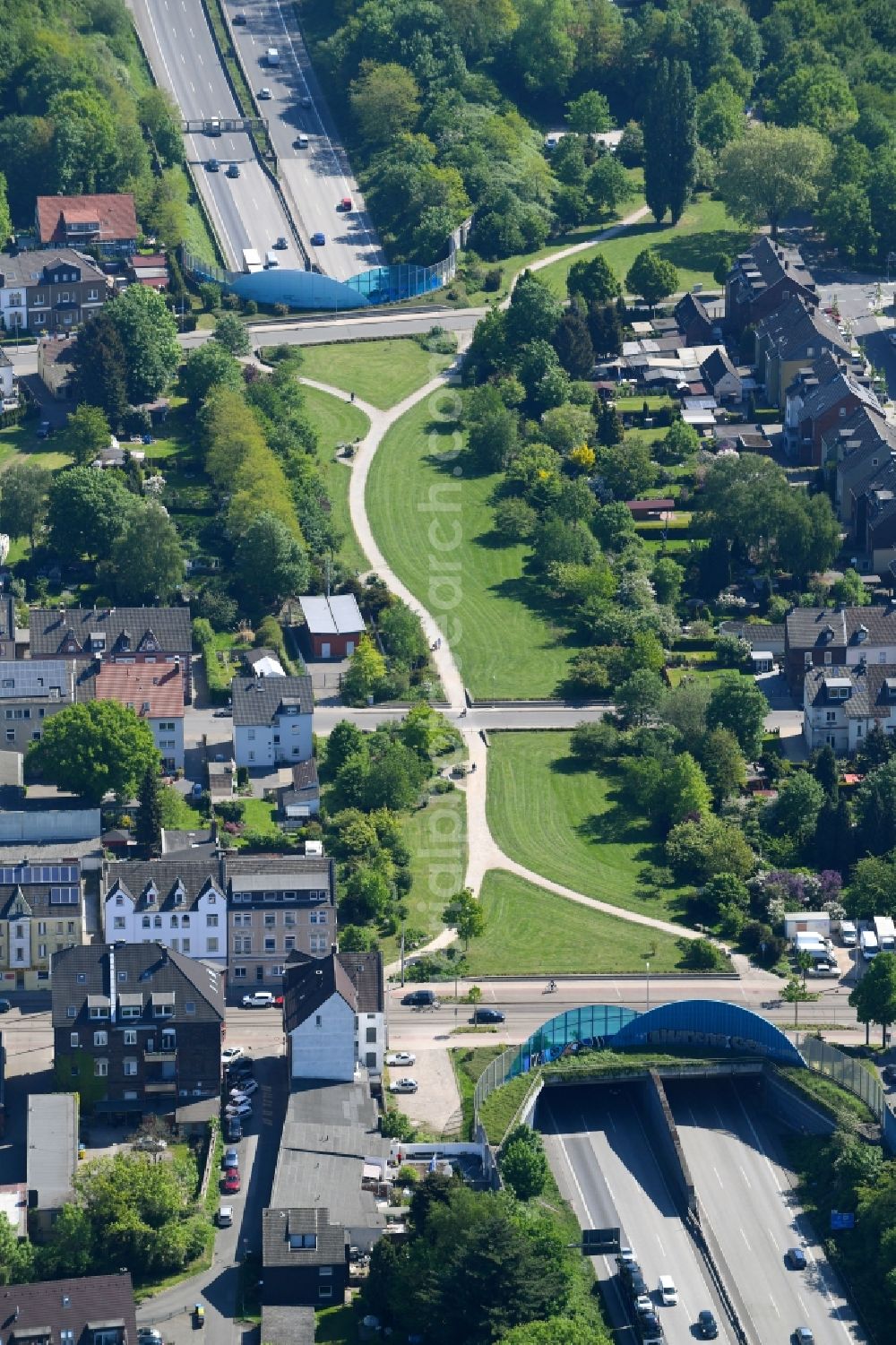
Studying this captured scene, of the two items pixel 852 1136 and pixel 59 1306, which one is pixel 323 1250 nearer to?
pixel 59 1306

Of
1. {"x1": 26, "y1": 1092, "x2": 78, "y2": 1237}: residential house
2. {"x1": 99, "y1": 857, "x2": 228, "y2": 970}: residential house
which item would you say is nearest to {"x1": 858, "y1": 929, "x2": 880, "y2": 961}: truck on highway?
{"x1": 99, "y1": 857, "x2": 228, "y2": 970}: residential house

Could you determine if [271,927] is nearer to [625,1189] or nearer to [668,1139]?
[668,1139]

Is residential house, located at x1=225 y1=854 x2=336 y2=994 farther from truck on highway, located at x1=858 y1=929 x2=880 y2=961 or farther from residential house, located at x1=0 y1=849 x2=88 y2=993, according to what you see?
truck on highway, located at x1=858 y1=929 x2=880 y2=961

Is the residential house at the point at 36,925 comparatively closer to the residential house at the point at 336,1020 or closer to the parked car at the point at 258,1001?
the parked car at the point at 258,1001

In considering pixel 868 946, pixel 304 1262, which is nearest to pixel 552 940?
pixel 868 946

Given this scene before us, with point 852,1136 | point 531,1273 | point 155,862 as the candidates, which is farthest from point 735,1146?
point 155,862

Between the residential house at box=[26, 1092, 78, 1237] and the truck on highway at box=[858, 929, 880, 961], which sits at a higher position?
the residential house at box=[26, 1092, 78, 1237]

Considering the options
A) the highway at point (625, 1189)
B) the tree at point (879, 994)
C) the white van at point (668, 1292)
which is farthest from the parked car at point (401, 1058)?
the tree at point (879, 994)
